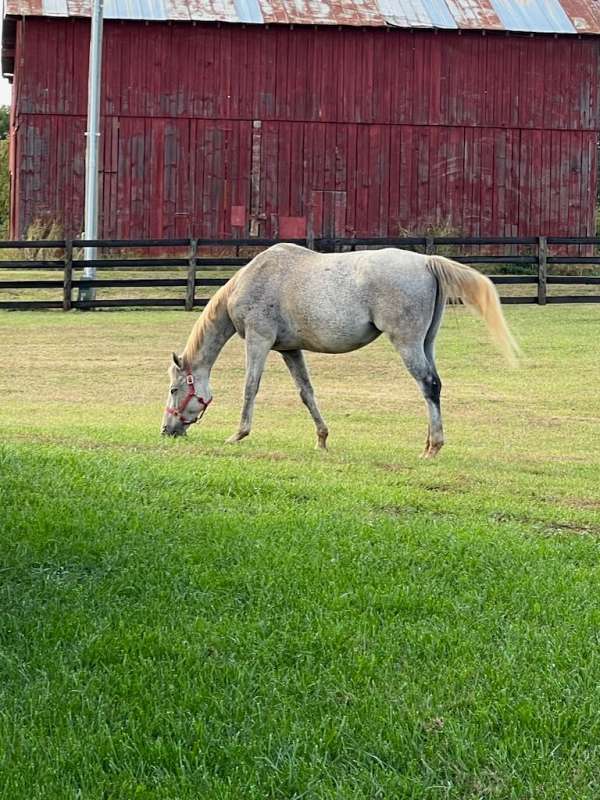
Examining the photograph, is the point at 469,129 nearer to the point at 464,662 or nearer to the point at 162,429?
the point at 162,429

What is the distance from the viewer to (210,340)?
12039 millimetres

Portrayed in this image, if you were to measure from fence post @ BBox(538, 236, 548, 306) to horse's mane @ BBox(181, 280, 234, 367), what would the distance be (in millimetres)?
15133

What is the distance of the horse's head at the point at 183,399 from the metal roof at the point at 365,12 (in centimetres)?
2219

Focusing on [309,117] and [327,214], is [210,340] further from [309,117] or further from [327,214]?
[309,117]

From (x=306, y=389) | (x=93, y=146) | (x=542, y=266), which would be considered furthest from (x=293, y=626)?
(x=93, y=146)

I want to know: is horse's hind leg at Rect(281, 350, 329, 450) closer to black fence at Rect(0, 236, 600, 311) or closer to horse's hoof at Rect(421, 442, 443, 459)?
horse's hoof at Rect(421, 442, 443, 459)

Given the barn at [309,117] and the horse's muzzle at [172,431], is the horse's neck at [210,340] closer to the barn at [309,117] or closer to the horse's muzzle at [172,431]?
the horse's muzzle at [172,431]

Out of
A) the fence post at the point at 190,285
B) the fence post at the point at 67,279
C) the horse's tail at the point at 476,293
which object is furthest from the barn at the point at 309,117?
the horse's tail at the point at 476,293

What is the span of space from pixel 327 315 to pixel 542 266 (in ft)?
51.4

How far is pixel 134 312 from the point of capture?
25.6 metres

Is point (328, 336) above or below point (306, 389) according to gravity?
above

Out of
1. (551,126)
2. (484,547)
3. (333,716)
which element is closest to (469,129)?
(551,126)

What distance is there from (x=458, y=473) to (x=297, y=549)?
11.3 ft

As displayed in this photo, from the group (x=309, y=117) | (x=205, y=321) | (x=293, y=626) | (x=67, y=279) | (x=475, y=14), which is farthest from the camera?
(x=475, y=14)
